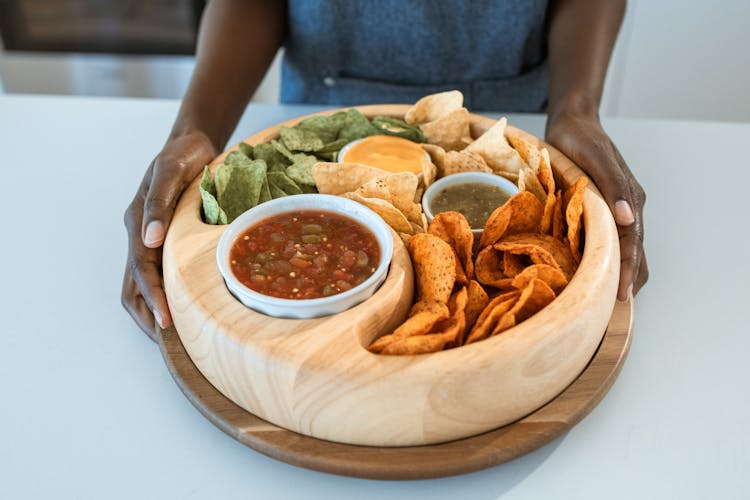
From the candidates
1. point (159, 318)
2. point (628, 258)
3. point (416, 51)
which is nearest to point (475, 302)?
point (628, 258)

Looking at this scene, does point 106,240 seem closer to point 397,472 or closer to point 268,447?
point 268,447

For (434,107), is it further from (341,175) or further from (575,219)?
(575,219)

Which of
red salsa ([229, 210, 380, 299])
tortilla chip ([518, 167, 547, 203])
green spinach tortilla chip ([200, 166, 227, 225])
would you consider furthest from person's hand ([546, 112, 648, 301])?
green spinach tortilla chip ([200, 166, 227, 225])

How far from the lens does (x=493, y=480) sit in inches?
43.1

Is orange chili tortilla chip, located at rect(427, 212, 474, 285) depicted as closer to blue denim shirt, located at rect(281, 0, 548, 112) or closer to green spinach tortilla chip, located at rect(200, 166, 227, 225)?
green spinach tortilla chip, located at rect(200, 166, 227, 225)

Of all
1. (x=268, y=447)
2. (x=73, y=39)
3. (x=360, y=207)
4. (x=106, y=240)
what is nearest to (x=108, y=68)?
(x=73, y=39)

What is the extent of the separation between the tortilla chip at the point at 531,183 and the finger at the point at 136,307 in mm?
717

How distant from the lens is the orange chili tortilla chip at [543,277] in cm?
115

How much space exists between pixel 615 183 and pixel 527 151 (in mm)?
199

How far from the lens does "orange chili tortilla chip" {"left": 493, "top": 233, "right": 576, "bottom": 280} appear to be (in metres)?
1.21

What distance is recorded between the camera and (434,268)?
1.20 meters

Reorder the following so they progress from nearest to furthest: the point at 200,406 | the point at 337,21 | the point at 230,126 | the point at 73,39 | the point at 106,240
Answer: the point at 200,406
the point at 106,240
the point at 230,126
the point at 337,21
the point at 73,39

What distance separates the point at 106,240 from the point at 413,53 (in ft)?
3.14

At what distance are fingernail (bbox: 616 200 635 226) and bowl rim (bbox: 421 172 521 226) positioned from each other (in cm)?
21
